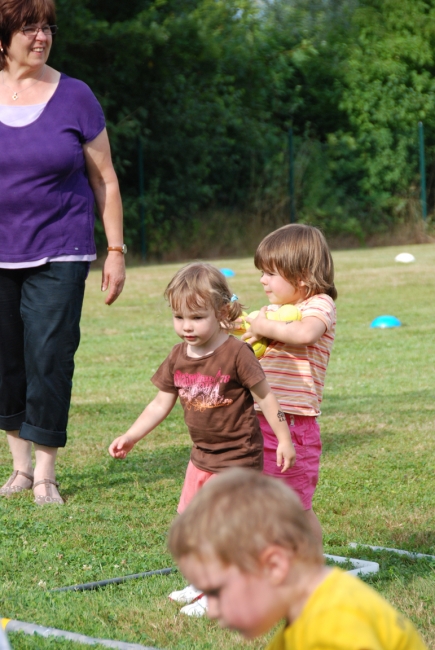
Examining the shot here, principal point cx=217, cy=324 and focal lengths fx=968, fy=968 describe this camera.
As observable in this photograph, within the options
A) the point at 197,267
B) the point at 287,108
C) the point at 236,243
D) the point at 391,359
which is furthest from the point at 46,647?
the point at 287,108

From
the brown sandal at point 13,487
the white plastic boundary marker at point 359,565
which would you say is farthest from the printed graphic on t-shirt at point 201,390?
the brown sandal at point 13,487

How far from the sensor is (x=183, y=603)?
11.0 ft

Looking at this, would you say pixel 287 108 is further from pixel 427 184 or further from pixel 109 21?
pixel 109 21

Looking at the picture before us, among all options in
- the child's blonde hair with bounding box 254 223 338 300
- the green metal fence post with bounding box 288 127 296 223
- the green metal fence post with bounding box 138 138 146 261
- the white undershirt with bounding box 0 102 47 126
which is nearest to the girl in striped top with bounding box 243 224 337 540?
the child's blonde hair with bounding box 254 223 338 300

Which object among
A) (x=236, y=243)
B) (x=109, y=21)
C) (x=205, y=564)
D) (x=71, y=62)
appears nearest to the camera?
(x=205, y=564)

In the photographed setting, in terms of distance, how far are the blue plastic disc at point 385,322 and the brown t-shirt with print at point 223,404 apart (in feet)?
27.9

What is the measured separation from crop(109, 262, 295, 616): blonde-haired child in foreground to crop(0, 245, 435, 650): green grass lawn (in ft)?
1.06

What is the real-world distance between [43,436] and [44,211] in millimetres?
1108

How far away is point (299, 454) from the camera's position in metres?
3.71

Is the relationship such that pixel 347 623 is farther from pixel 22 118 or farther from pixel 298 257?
pixel 22 118

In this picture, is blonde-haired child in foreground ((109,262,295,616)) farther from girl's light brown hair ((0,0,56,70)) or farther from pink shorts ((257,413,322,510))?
girl's light brown hair ((0,0,56,70))

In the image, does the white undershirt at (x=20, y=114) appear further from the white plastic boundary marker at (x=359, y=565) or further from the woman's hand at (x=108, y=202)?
the white plastic boundary marker at (x=359, y=565)

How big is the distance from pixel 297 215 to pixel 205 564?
22451mm

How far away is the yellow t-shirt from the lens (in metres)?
1.70
